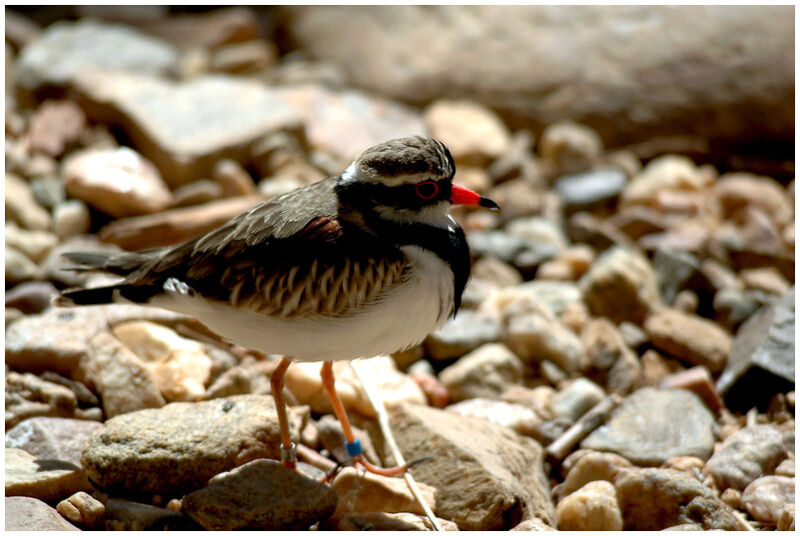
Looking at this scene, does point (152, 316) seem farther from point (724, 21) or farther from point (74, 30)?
Answer: point (724, 21)

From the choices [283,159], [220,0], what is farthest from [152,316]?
[220,0]

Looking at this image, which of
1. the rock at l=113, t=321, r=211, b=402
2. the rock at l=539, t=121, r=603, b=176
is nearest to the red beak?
the rock at l=113, t=321, r=211, b=402

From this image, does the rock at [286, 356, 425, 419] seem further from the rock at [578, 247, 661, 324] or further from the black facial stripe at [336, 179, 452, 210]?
the rock at [578, 247, 661, 324]

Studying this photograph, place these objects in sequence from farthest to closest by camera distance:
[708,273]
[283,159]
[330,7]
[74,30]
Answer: [330,7]
[74,30]
[283,159]
[708,273]

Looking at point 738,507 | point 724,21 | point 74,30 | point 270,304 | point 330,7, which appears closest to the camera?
point 270,304

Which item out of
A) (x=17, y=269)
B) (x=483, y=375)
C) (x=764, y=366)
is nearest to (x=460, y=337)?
(x=483, y=375)

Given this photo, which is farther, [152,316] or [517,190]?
[517,190]
